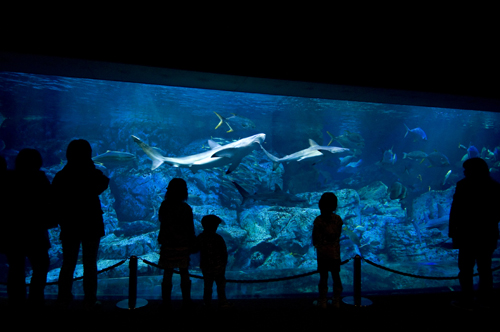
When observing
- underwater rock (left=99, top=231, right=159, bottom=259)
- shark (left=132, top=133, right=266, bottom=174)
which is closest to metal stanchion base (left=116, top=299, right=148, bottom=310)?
shark (left=132, top=133, right=266, bottom=174)

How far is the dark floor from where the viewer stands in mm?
3145

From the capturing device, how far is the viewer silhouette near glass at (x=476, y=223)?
138 inches

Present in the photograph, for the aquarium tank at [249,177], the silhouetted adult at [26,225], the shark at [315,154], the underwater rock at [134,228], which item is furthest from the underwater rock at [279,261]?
the silhouetted adult at [26,225]

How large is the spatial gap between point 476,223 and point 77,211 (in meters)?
5.23

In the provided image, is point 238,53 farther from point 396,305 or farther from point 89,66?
point 396,305

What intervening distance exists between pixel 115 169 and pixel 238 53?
55.8ft

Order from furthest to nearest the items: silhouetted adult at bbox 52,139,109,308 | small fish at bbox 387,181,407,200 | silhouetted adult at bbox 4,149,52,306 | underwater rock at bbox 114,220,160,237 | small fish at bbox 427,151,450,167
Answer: small fish at bbox 427,151,450,167, underwater rock at bbox 114,220,160,237, small fish at bbox 387,181,407,200, silhouetted adult at bbox 52,139,109,308, silhouetted adult at bbox 4,149,52,306

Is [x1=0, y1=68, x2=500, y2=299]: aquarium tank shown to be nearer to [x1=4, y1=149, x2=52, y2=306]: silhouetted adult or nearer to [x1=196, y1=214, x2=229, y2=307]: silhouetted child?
[x1=196, y1=214, x2=229, y2=307]: silhouetted child

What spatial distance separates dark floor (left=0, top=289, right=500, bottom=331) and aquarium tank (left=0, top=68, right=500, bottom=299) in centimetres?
49

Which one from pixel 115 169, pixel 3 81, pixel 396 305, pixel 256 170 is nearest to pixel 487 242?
pixel 396 305

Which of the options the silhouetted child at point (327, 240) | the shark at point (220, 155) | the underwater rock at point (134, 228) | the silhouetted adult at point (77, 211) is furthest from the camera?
the underwater rock at point (134, 228)

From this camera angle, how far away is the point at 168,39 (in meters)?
3.78

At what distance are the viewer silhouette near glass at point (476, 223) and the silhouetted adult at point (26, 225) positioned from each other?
5.40m

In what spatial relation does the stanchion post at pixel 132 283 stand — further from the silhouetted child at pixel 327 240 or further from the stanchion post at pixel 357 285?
the stanchion post at pixel 357 285
